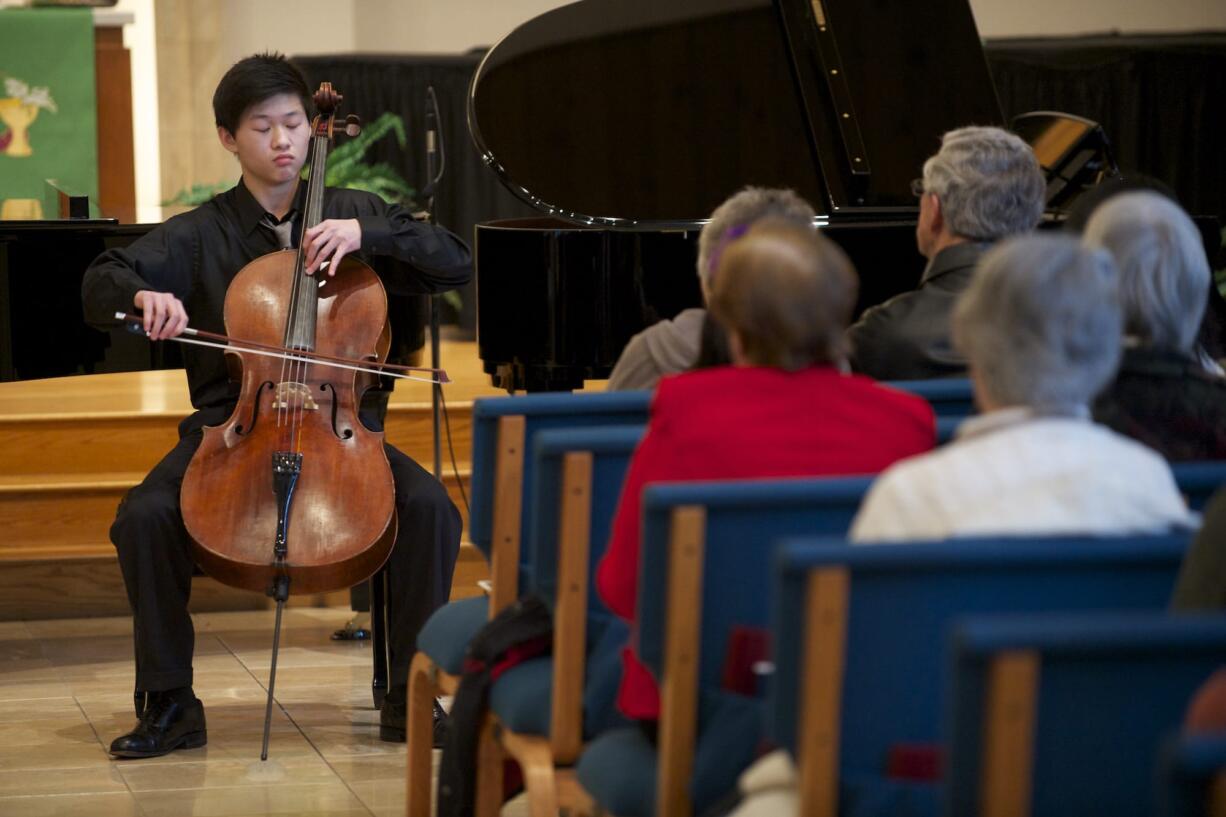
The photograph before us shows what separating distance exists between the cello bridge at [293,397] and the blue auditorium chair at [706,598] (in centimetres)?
156

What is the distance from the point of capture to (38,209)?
4332mm

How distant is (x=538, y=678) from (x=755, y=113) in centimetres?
268

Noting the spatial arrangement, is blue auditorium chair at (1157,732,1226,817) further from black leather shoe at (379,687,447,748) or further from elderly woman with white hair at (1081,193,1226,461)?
black leather shoe at (379,687,447,748)

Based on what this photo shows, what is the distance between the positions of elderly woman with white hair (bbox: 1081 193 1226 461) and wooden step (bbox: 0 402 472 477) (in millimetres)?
3086

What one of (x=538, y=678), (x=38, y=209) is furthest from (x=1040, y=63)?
(x=538, y=678)

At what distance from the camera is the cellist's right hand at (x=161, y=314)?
3252 millimetres

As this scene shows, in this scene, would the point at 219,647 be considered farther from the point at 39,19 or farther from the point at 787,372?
the point at 39,19

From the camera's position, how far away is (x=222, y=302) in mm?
3662

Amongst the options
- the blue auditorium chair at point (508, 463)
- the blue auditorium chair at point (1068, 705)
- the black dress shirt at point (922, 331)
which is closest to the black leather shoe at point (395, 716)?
the blue auditorium chair at point (508, 463)

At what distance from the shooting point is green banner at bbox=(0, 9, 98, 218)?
7.46 m

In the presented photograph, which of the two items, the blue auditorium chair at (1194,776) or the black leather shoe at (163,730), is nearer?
the blue auditorium chair at (1194,776)

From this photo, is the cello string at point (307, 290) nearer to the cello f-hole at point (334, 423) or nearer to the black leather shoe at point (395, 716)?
the cello f-hole at point (334, 423)

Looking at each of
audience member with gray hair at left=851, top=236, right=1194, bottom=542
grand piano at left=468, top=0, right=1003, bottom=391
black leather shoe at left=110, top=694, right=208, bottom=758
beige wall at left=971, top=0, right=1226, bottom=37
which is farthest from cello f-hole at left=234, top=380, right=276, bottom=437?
beige wall at left=971, top=0, right=1226, bottom=37

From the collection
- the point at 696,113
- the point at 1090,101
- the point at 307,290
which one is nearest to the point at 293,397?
the point at 307,290
